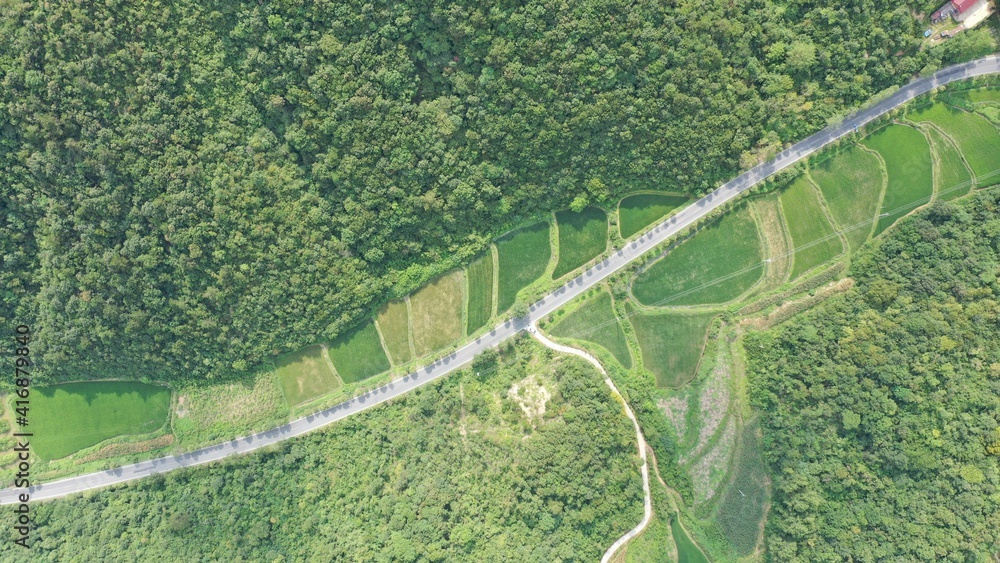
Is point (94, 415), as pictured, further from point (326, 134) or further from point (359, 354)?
point (326, 134)

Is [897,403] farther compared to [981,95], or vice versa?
[981,95]

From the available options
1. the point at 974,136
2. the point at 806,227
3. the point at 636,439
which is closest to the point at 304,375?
the point at 636,439

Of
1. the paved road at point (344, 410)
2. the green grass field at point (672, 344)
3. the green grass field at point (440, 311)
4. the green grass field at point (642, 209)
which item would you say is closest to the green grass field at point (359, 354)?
the paved road at point (344, 410)

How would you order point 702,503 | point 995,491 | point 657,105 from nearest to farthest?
point 995,491 → point 657,105 → point 702,503

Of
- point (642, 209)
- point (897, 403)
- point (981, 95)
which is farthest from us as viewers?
point (642, 209)

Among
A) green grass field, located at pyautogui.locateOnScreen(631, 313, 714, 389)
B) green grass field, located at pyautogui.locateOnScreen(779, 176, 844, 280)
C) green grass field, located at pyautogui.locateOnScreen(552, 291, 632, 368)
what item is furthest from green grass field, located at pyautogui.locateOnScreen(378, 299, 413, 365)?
green grass field, located at pyautogui.locateOnScreen(779, 176, 844, 280)

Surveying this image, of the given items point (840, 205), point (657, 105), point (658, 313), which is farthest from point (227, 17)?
point (840, 205)

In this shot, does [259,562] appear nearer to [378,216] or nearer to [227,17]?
[378,216]
